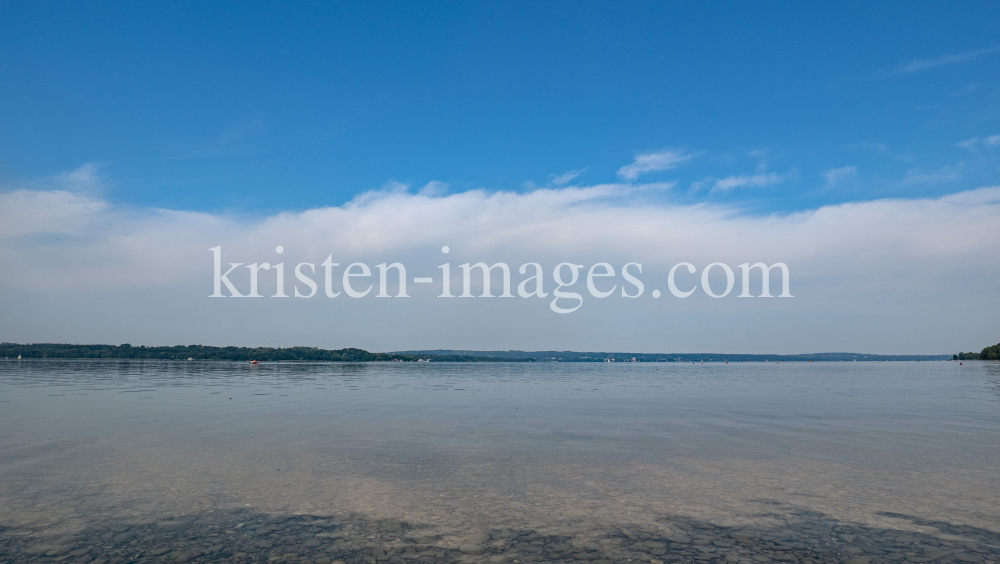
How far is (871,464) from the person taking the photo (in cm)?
1639

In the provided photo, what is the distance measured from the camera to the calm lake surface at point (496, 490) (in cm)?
951

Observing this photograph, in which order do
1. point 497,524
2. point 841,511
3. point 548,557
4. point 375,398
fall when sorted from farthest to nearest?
point 375,398
point 841,511
point 497,524
point 548,557

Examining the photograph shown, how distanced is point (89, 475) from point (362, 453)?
7.24m

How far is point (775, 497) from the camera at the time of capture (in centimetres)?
1275

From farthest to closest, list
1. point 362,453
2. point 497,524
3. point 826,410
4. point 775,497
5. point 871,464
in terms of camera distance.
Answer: point 826,410 < point 362,453 < point 871,464 < point 775,497 < point 497,524

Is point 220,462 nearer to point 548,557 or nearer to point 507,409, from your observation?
point 548,557

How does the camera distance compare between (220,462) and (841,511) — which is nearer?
Answer: (841,511)

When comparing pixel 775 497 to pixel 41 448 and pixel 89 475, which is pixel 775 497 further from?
pixel 41 448

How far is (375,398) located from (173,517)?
1199 inches

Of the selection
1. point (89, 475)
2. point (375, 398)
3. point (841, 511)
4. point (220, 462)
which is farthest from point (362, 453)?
point (375, 398)

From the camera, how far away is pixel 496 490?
1342cm

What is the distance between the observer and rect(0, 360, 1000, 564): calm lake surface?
9.51 metres

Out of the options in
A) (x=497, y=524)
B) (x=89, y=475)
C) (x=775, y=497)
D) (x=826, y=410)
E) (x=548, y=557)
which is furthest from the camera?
(x=826, y=410)

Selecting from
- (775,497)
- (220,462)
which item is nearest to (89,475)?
(220,462)
